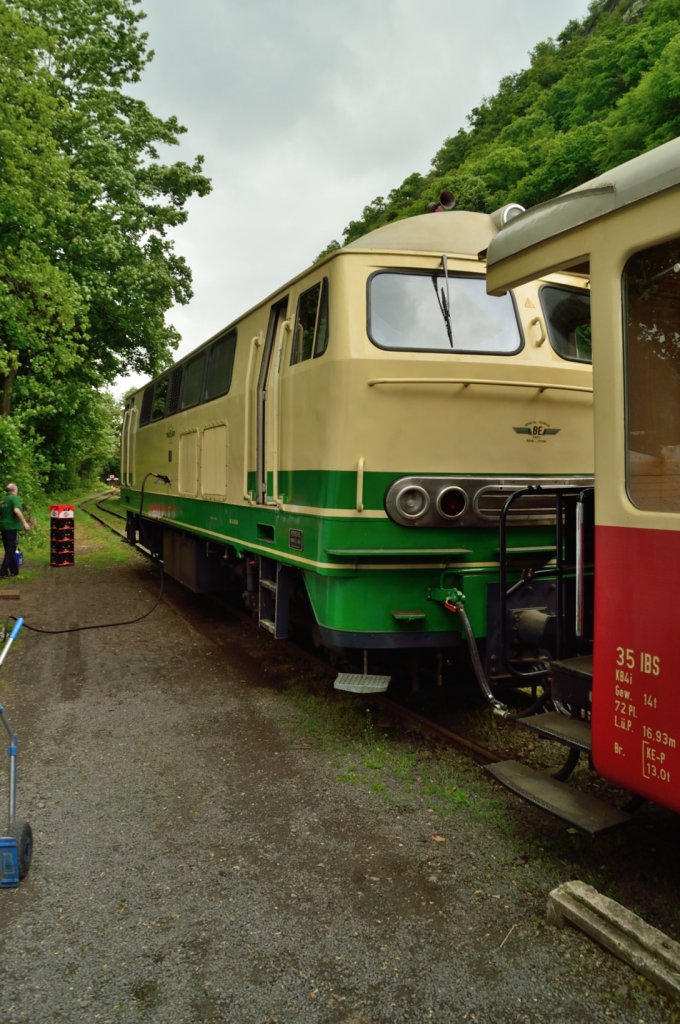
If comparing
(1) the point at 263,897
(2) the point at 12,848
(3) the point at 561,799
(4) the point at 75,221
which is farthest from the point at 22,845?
(4) the point at 75,221

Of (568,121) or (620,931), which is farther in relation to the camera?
(568,121)

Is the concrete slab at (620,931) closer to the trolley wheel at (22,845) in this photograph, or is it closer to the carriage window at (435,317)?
the trolley wheel at (22,845)

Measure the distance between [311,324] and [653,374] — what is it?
9.29 ft

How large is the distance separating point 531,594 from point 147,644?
4717 mm

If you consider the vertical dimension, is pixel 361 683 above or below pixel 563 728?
below

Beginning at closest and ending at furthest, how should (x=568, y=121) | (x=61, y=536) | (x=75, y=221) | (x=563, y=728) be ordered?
(x=563, y=728) → (x=61, y=536) → (x=75, y=221) → (x=568, y=121)

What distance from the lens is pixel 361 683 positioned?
4.88 m

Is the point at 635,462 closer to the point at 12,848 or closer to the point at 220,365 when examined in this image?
the point at 12,848

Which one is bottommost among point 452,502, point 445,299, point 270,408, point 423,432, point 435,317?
point 452,502

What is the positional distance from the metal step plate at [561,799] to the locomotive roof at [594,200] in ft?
7.91

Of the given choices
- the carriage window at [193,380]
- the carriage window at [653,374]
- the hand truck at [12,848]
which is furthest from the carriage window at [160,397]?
the carriage window at [653,374]

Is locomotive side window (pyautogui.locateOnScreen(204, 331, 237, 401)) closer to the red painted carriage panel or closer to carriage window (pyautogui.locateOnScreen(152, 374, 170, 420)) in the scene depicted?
carriage window (pyautogui.locateOnScreen(152, 374, 170, 420))

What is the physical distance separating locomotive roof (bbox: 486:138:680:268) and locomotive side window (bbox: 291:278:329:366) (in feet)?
5.31

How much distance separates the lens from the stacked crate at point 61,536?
14500 millimetres
